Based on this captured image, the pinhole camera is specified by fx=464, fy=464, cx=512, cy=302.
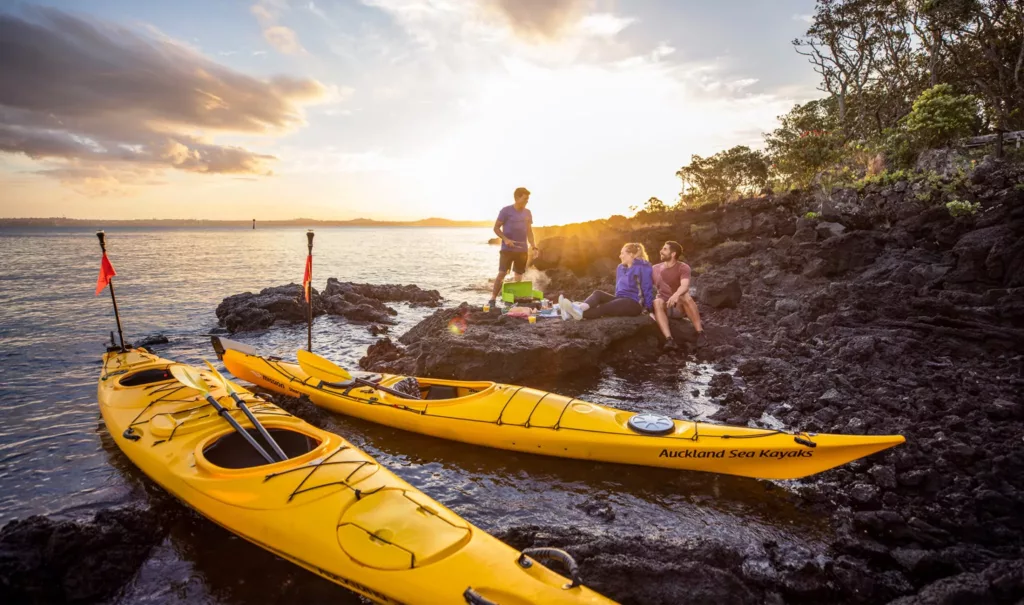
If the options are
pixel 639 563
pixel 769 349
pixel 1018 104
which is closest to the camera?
pixel 639 563

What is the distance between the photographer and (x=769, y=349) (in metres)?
9.06

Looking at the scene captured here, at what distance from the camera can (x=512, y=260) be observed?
35.8 ft

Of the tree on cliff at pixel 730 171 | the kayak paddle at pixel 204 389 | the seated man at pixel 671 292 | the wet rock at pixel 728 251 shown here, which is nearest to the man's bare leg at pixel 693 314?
the seated man at pixel 671 292

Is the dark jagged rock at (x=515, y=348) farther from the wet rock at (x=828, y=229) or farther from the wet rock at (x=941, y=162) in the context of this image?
the wet rock at (x=941, y=162)

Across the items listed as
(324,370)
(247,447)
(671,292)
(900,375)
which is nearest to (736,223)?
(671,292)

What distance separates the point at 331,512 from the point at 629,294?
24.9ft

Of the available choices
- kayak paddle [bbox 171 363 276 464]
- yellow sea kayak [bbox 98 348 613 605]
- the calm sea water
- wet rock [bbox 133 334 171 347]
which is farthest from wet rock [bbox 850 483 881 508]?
wet rock [bbox 133 334 171 347]

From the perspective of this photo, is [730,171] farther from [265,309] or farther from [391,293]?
[265,309]

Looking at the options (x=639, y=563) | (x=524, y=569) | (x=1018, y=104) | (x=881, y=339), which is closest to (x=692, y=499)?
(x=639, y=563)

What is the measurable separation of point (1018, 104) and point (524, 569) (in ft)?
85.8

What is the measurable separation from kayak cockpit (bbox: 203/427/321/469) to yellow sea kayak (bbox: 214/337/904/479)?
60.2 inches

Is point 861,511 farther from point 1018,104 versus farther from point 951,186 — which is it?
point 1018,104

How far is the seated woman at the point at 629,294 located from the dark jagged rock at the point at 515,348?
0.25 metres

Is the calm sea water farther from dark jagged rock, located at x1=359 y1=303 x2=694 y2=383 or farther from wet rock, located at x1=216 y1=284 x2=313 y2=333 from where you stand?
wet rock, located at x1=216 y1=284 x2=313 y2=333
